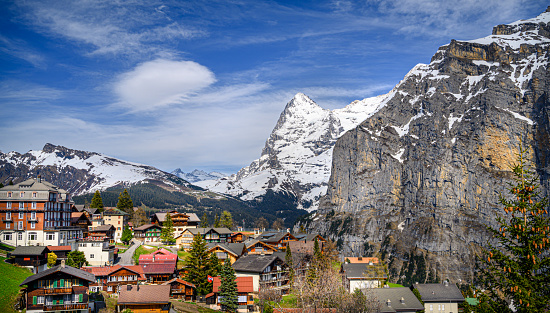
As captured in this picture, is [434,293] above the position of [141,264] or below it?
below

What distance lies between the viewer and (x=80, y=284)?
55562 millimetres

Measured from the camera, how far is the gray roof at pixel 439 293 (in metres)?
86.2

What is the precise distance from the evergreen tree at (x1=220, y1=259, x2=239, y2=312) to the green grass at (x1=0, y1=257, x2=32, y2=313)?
28.6m

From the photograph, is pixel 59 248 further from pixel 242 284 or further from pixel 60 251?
pixel 242 284

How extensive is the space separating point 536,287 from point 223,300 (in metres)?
50.8

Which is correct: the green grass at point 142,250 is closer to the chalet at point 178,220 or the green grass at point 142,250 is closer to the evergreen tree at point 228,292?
the evergreen tree at point 228,292

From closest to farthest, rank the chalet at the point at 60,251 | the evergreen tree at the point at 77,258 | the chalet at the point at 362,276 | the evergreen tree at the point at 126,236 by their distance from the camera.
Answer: the evergreen tree at the point at 77,258 < the chalet at the point at 60,251 < the chalet at the point at 362,276 < the evergreen tree at the point at 126,236

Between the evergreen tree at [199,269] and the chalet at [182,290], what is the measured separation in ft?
4.57

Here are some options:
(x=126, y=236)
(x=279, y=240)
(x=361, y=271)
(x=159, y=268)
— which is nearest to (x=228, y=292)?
(x=159, y=268)

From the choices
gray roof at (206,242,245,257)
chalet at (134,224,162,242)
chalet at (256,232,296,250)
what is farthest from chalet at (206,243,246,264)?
chalet at (134,224,162,242)

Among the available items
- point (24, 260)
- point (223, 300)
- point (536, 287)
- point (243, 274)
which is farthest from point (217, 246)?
point (536, 287)

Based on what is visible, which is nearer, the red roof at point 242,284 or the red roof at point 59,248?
the red roof at point 242,284

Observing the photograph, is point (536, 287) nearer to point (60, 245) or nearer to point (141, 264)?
point (141, 264)

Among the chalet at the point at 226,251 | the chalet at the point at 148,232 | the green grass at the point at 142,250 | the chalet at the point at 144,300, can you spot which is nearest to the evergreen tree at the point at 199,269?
the chalet at the point at 144,300
